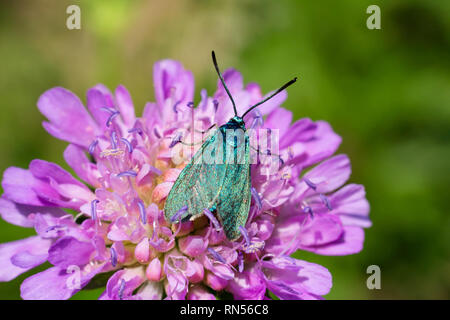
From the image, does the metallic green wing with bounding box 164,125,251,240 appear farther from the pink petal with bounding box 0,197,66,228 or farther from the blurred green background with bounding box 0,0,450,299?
the blurred green background with bounding box 0,0,450,299

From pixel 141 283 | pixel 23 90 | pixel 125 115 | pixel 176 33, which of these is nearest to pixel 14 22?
pixel 23 90

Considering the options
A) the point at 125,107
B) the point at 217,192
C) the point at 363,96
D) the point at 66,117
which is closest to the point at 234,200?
the point at 217,192

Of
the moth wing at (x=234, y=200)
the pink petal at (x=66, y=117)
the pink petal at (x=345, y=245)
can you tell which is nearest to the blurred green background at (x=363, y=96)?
the pink petal at (x=345, y=245)

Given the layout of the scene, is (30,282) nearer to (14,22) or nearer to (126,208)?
(126,208)

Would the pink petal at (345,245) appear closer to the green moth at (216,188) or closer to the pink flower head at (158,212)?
the pink flower head at (158,212)

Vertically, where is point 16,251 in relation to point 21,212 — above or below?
below

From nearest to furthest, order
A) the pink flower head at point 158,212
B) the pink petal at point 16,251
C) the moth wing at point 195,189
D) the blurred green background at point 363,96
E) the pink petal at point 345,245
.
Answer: the moth wing at point 195,189 → the pink flower head at point 158,212 → the pink petal at point 16,251 → the pink petal at point 345,245 → the blurred green background at point 363,96

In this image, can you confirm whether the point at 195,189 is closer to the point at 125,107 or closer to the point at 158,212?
the point at 158,212
